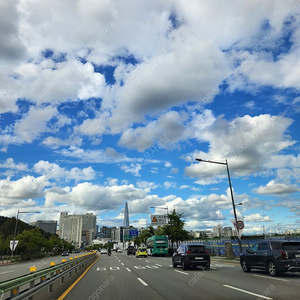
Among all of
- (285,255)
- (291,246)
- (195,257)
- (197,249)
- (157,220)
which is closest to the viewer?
(285,255)

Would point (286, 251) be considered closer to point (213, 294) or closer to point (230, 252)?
point (213, 294)

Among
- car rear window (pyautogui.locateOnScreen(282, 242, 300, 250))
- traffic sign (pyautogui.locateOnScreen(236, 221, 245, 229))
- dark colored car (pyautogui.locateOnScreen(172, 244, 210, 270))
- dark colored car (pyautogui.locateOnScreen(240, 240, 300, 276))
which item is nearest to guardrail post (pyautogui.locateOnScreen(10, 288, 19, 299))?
dark colored car (pyautogui.locateOnScreen(240, 240, 300, 276))

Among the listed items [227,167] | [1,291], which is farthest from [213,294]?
[227,167]

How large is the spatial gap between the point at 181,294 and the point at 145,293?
1272 millimetres

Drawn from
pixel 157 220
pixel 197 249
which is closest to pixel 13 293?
pixel 197 249

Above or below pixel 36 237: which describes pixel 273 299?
below

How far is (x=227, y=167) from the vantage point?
1011 inches

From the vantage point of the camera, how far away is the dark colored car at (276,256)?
1285 cm

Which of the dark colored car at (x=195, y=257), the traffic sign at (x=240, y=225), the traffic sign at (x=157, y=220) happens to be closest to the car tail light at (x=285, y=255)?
the dark colored car at (x=195, y=257)

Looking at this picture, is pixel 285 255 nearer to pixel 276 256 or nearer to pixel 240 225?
pixel 276 256

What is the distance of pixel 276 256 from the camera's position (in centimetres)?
1319

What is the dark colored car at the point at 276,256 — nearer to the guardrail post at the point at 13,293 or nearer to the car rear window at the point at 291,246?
the car rear window at the point at 291,246

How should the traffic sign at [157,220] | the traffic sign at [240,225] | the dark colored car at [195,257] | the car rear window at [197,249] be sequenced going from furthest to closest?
the traffic sign at [157,220], the traffic sign at [240,225], the car rear window at [197,249], the dark colored car at [195,257]

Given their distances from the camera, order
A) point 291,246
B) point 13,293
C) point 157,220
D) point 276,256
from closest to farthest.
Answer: point 13,293 → point 276,256 → point 291,246 → point 157,220
